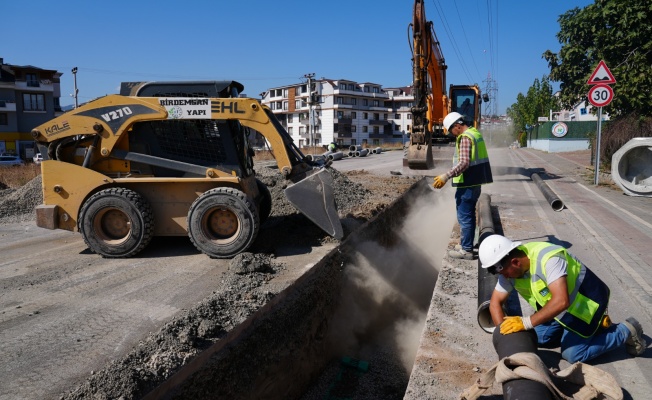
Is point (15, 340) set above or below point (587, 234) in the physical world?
below

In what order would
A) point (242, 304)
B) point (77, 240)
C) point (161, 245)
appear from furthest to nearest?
point (77, 240), point (161, 245), point (242, 304)

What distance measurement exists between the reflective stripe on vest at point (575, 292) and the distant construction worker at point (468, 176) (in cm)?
255

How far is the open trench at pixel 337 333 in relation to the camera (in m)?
4.43

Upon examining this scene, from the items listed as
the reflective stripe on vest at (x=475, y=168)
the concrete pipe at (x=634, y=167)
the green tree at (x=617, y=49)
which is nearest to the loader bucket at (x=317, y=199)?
the reflective stripe on vest at (x=475, y=168)

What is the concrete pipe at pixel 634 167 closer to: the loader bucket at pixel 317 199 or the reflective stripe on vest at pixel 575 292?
the loader bucket at pixel 317 199

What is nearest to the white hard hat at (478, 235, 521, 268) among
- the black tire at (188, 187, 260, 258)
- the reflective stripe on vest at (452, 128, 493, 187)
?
the reflective stripe on vest at (452, 128, 493, 187)

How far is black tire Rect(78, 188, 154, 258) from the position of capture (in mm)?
6609

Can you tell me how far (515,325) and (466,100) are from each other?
51.1 feet

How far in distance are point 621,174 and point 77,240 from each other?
1175 centimetres

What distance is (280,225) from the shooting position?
822cm

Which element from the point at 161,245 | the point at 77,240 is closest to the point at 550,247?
the point at 161,245

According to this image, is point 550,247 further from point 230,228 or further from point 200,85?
point 200,85

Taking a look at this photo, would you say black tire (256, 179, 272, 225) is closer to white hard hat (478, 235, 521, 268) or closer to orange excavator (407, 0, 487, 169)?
white hard hat (478, 235, 521, 268)

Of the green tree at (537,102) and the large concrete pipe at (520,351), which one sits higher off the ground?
the green tree at (537,102)
